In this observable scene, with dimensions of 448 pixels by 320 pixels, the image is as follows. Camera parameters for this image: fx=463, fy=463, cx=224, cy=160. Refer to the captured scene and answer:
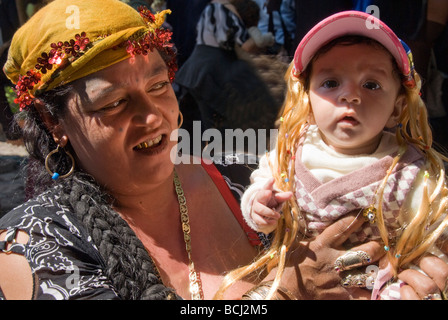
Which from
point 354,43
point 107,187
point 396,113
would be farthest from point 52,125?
point 396,113

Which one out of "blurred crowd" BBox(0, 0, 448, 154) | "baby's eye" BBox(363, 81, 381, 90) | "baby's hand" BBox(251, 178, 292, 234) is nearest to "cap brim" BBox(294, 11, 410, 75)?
"baby's eye" BBox(363, 81, 381, 90)

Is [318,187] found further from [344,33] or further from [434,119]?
[434,119]

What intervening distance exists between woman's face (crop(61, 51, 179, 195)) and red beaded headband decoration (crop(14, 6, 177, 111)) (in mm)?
49

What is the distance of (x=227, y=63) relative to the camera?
14.1ft

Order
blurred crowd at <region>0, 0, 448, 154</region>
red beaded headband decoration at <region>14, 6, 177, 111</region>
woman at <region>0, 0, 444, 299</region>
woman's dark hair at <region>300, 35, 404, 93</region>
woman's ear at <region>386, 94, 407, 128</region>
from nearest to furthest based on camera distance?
woman at <region>0, 0, 444, 299</region> → red beaded headband decoration at <region>14, 6, 177, 111</region> → woman's dark hair at <region>300, 35, 404, 93</region> → woman's ear at <region>386, 94, 407, 128</region> → blurred crowd at <region>0, 0, 448, 154</region>

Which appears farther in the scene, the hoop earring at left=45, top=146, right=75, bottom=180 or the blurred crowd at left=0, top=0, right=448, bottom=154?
the blurred crowd at left=0, top=0, right=448, bottom=154

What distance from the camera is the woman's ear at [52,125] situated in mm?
1888

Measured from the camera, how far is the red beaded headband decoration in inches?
68.0

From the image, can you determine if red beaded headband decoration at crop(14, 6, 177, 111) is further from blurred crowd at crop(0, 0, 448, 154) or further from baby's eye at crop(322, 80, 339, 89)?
blurred crowd at crop(0, 0, 448, 154)

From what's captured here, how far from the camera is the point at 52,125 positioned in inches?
75.3

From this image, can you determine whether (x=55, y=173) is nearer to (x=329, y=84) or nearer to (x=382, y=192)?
(x=329, y=84)

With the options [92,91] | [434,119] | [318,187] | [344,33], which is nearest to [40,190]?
[92,91]

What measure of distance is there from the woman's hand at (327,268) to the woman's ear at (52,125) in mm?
1061

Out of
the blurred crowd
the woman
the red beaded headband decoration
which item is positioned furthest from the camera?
the blurred crowd
